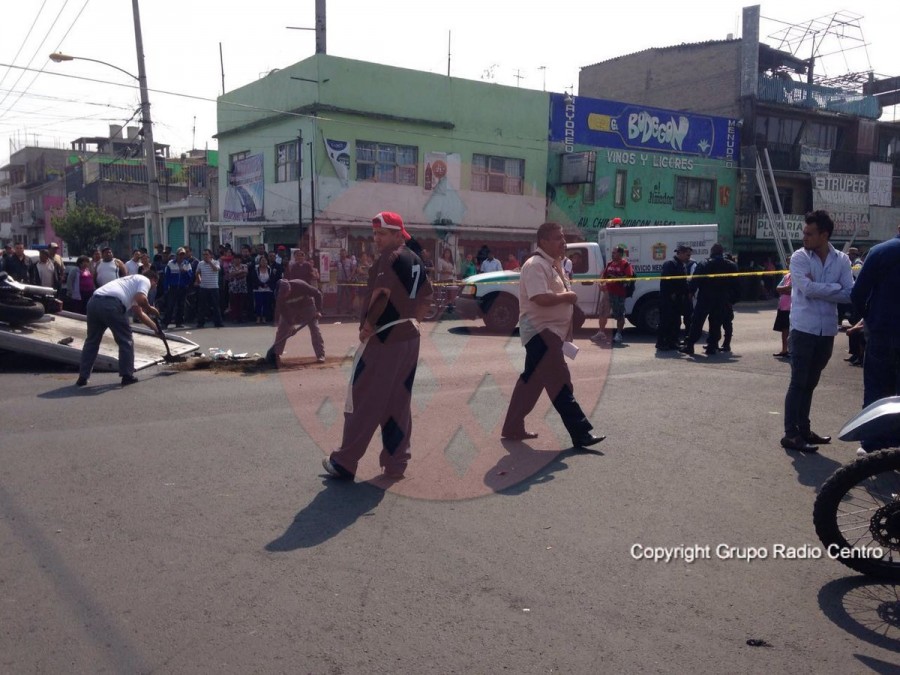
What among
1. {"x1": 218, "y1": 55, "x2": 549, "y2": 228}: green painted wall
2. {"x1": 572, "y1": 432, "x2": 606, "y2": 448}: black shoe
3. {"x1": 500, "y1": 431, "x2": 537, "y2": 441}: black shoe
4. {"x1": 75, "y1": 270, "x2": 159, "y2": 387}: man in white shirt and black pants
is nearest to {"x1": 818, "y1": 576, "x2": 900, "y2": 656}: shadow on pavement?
{"x1": 572, "y1": 432, "x2": 606, "y2": 448}: black shoe

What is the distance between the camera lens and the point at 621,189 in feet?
92.9

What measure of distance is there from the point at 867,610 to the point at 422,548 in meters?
2.16

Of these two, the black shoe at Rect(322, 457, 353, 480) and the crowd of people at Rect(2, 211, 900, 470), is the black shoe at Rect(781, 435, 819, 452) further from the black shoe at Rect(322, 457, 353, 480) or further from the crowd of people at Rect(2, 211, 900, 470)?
the black shoe at Rect(322, 457, 353, 480)

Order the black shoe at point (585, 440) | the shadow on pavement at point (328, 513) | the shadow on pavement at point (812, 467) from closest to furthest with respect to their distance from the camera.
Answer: the shadow on pavement at point (328, 513), the shadow on pavement at point (812, 467), the black shoe at point (585, 440)

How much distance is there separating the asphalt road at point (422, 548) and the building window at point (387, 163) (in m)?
16.2

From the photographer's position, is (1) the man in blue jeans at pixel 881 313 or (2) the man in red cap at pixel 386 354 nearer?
(2) the man in red cap at pixel 386 354

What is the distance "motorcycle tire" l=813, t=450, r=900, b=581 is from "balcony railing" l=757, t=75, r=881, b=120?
3285cm

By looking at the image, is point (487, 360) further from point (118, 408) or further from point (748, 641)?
point (748, 641)

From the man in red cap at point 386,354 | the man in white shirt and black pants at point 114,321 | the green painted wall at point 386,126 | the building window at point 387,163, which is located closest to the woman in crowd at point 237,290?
the green painted wall at point 386,126

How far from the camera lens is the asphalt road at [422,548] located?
117 inches

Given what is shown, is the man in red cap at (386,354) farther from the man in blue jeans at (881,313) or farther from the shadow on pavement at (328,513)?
the man in blue jeans at (881,313)

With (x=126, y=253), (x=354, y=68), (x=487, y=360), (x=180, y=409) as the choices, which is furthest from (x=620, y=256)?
(x=126, y=253)

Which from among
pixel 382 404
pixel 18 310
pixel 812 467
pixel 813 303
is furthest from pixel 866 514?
pixel 18 310

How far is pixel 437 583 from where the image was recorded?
3.56 metres
